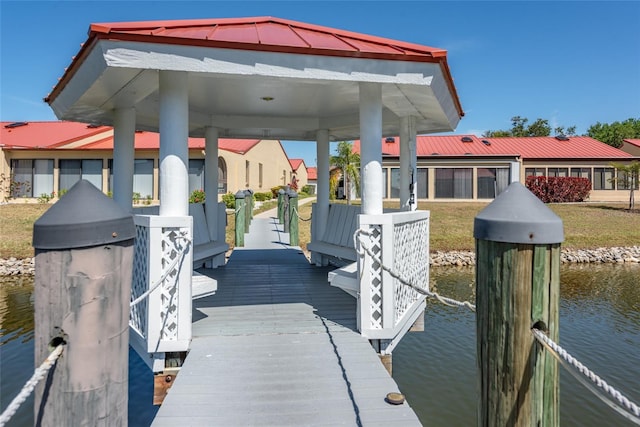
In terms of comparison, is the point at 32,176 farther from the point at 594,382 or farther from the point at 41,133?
the point at 594,382

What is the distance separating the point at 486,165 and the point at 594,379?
3007cm

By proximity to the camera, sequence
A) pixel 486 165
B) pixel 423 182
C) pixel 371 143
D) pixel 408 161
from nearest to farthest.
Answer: pixel 371 143 < pixel 408 161 < pixel 486 165 < pixel 423 182

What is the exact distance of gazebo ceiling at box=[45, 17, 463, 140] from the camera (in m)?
4.01

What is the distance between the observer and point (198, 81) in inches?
232

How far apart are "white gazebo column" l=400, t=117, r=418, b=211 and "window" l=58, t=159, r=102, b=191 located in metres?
22.3

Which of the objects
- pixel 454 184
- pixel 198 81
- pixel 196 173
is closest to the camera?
pixel 198 81

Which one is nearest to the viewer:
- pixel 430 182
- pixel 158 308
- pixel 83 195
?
pixel 83 195

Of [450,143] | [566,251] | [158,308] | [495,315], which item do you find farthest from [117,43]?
[450,143]

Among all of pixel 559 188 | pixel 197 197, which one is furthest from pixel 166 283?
pixel 559 188

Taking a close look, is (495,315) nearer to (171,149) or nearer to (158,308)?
(158,308)

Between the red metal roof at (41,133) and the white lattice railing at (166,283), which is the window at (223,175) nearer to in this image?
the red metal roof at (41,133)

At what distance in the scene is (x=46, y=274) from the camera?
1.64 metres

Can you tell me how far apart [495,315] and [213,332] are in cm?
358

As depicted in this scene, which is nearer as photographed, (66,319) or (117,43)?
(66,319)
